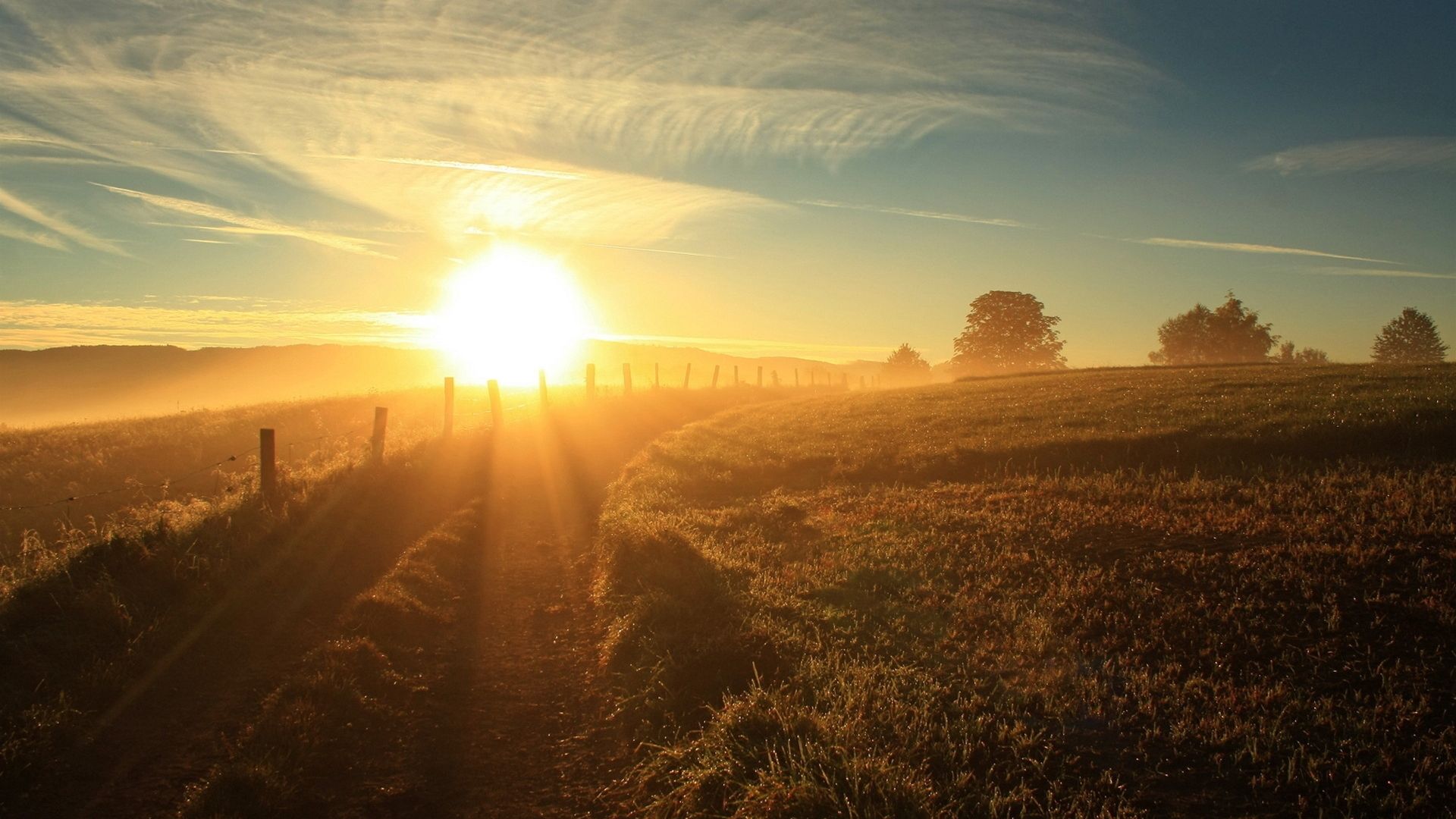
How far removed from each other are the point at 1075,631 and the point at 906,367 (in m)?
94.5

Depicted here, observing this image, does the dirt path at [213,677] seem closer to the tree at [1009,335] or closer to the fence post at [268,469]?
the fence post at [268,469]

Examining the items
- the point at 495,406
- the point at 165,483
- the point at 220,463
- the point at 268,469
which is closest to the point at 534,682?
the point at 268,469

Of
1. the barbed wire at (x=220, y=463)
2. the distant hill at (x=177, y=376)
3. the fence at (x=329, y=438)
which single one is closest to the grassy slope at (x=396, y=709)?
the fence at (x=329, y=438)

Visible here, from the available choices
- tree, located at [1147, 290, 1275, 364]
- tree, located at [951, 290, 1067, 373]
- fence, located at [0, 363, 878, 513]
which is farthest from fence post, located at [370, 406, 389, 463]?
tree, located at [1147, 290, 1275, 364]

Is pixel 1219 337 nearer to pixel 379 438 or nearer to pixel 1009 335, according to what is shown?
pixel 1009 335

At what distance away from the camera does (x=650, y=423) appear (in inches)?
1288

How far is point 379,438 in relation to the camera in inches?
699

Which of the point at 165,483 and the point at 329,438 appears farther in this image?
the point at 329,438

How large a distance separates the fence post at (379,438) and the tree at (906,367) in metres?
87.4

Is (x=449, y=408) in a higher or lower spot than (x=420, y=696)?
higher

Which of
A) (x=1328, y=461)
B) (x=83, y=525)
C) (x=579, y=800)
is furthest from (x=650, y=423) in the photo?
(x=579, y=800)

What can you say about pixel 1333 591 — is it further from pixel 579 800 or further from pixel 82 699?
pixel 82 699

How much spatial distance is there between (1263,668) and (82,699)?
37.5ft

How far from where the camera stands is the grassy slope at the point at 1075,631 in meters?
5.02
